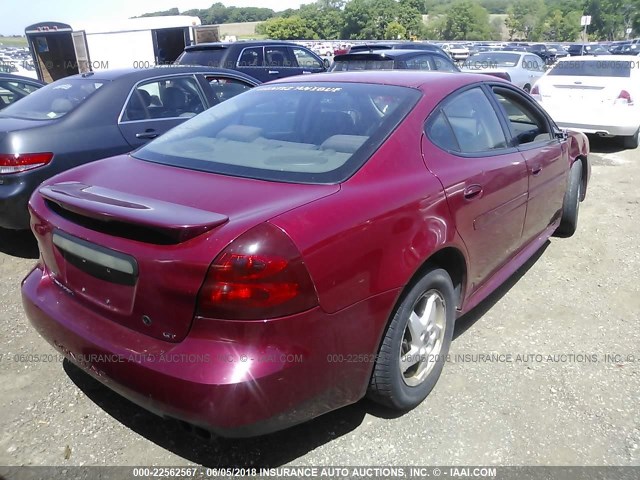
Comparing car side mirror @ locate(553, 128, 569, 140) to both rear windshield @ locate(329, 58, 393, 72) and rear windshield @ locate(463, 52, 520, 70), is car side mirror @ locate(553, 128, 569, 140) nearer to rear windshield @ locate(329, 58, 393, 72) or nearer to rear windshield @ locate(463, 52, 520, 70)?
rear windshield @ locate(329, 58, 393, 72)

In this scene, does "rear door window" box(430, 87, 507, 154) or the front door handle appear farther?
the front door handle

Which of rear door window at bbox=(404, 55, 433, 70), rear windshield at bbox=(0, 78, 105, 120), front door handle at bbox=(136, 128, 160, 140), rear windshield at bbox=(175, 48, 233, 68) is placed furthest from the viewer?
rear windshield at bbox=(175, 48, 233, 68)

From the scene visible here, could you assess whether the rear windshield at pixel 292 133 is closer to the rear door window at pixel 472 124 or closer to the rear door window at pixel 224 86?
the rear door window at pixel 472 124

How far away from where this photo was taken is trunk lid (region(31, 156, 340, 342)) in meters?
1.81

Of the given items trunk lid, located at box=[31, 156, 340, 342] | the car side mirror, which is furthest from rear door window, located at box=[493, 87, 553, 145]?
trunk lid, located at box=[31, 156, 340, 342]

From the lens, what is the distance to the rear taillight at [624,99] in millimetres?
8023

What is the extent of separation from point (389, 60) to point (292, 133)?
6398 mm

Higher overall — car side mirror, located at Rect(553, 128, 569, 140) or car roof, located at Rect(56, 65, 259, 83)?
car roof, located at Rect(56, 65, 259, 83)

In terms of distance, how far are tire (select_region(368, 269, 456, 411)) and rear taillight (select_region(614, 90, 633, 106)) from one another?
696 cm

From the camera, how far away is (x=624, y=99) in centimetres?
803

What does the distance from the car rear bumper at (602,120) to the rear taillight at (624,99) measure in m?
0.08

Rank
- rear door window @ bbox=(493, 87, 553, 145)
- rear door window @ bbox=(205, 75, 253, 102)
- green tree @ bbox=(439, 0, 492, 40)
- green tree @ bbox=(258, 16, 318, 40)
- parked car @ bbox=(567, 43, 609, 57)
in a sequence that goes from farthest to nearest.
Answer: green tree @ bbox=(439, 0, 492, 40), green tree @ bbox=(258, 16, 318, 40), parked car @ bbox=(567, 43, 609, 57), rear door window @ bbox=(205, 75, 253, 102), rear door window @ bbox=(493, 87, 553, 145)

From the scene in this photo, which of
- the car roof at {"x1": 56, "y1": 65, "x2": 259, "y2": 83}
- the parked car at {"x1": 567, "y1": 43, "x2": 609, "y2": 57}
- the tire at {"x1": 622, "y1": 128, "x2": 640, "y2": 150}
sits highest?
the car roof at {"x1": 56, "y1": 65, "x2": 259, "y2": 83}

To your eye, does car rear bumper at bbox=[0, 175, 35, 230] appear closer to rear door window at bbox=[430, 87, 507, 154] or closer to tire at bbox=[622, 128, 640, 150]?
rear door window at bbox=[430, 87, 507, 154]
